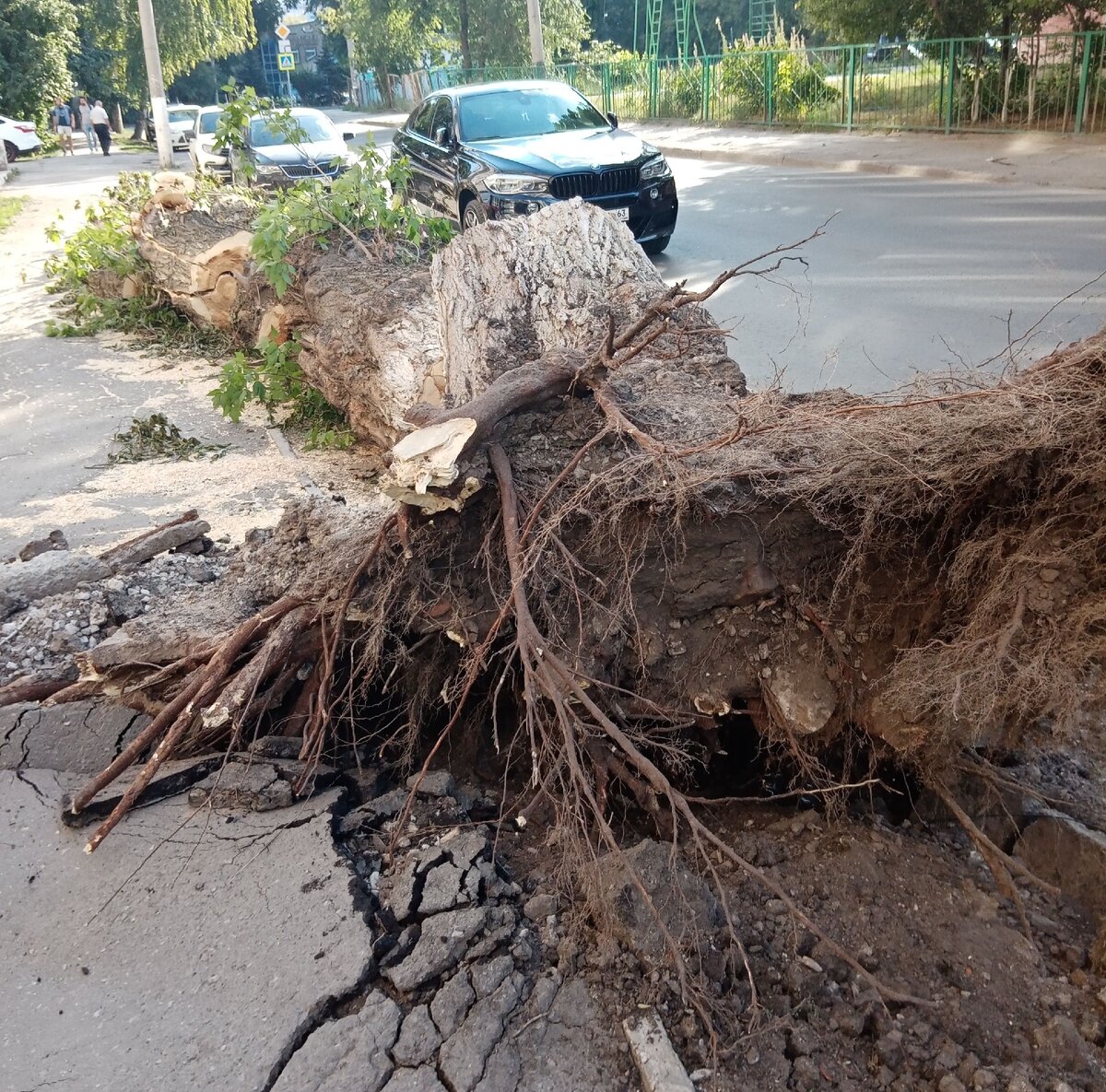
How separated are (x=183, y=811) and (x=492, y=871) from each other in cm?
107

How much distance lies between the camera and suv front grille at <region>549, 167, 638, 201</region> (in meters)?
9.28

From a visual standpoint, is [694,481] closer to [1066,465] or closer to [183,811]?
[1066,465]

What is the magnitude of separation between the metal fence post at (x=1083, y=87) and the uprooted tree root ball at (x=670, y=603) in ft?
47.5

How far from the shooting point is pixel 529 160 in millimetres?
9516

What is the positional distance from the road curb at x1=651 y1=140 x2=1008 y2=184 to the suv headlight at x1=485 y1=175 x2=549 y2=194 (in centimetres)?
719

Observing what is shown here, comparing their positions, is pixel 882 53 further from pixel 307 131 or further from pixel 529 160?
pixel 529 160

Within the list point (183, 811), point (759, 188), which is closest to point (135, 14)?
point (759, 188)

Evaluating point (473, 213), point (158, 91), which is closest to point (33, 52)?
point (158, 91)

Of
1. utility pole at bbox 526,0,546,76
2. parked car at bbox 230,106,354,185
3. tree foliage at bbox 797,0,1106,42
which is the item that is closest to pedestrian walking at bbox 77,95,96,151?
utility pole at bbox 526,0,546,76

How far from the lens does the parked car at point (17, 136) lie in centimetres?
2992

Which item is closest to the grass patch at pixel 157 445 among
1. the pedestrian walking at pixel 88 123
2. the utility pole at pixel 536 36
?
the utility pole at pixel 536 36

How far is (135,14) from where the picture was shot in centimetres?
3206

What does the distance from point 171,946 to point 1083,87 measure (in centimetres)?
1707

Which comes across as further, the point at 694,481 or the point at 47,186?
the point at 47,186
